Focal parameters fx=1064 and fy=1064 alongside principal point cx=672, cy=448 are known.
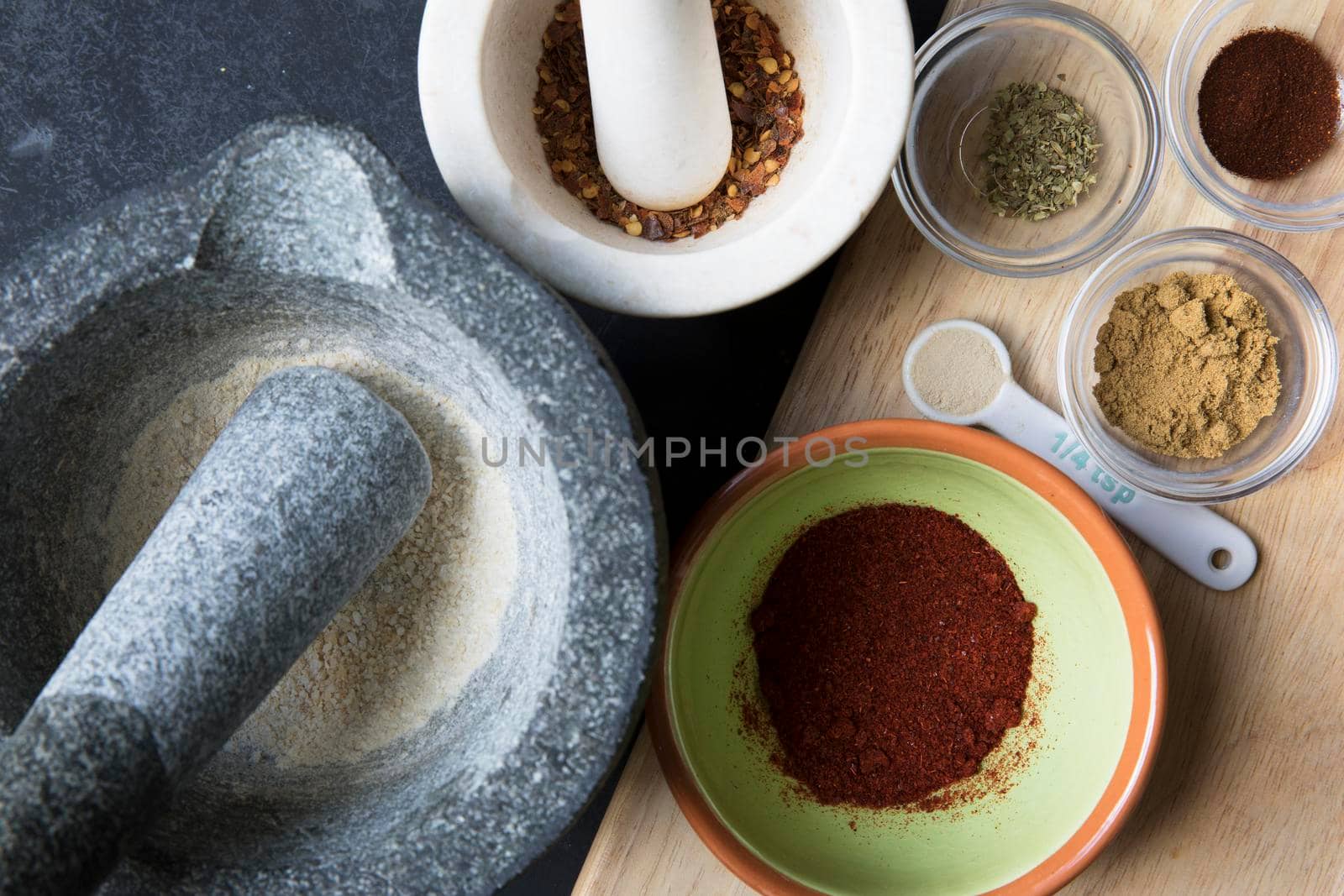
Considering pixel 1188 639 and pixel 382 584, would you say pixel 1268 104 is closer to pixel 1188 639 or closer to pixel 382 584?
pixel 1188 639

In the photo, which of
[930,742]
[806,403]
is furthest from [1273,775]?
[806,403]

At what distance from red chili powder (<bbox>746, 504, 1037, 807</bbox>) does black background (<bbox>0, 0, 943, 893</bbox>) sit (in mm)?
279

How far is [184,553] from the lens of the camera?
95cm

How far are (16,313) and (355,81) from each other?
2.18 feet

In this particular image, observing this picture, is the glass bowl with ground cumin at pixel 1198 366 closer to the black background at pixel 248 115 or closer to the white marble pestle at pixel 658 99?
the black background at pixel 248 115

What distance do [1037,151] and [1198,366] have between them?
325 mm

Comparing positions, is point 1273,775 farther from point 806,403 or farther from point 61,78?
point 61,78

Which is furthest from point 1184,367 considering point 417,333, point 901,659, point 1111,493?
point 417,333

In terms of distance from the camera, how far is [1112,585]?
118cm

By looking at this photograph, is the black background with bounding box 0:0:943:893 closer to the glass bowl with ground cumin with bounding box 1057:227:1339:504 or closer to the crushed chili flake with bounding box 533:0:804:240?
the crushed chili flake with bounding box 533:0:804:240

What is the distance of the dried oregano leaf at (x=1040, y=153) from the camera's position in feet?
4.31

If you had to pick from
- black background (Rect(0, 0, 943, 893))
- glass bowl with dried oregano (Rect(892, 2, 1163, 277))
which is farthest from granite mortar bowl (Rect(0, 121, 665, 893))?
glass bowl with dried oregano (Rect(892, 2, 1163, 277))

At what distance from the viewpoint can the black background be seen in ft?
4.74

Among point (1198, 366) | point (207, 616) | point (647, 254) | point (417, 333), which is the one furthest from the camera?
point (1198, 366)
